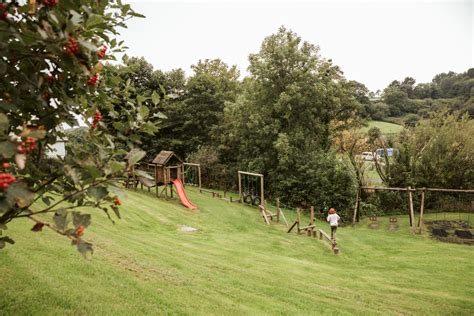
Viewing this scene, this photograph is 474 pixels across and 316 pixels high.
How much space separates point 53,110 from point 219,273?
288 inches

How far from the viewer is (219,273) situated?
900 cm

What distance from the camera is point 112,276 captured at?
6832mm

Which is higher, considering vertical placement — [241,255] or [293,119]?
[293,119]

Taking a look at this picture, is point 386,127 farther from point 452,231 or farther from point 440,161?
point 452,231

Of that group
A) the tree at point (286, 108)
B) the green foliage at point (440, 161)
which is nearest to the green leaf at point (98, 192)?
the tree at point (286, 108)

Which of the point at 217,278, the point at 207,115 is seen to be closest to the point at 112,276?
the point at 217,278

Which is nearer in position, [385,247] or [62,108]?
[62,108]

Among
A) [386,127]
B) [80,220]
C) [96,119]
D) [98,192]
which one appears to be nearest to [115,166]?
[98,192]

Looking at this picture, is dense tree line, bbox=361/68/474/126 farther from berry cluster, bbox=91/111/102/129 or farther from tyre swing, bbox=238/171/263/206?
berry cluster, bbox=91/111/102/129

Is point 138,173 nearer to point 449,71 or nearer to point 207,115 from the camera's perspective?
point 207,115

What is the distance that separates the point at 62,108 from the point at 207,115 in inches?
1329

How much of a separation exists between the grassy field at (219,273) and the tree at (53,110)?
3.44 meters

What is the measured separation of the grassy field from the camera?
5.86m

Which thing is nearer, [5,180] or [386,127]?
[5,180]
